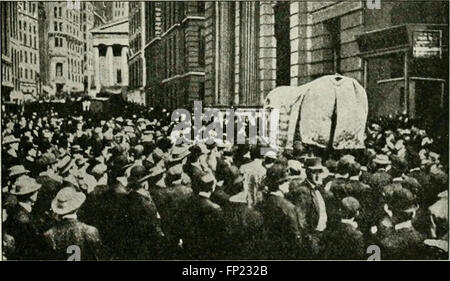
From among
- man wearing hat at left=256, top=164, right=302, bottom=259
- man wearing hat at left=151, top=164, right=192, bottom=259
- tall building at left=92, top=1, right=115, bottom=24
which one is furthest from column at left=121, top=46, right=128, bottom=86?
man wearing hat at left=256, top=164, right=302, bottom=259

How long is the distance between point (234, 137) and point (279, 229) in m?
0.68

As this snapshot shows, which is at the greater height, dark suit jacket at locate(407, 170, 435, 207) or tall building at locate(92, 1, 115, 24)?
tall building at locate(92, 1, 115, 24)

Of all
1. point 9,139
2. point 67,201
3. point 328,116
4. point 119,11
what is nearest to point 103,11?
point 119,11

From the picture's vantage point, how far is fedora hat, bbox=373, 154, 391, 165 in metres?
4.62

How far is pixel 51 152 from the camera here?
4570 millimetres

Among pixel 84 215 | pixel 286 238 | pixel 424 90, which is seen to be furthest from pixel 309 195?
pixel 84 215

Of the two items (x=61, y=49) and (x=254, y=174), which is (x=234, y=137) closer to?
(x=254, y=174)

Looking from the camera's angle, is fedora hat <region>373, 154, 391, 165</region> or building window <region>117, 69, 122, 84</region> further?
building window <region>117, 69, 122, 84</region>

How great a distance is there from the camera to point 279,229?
4465 mm

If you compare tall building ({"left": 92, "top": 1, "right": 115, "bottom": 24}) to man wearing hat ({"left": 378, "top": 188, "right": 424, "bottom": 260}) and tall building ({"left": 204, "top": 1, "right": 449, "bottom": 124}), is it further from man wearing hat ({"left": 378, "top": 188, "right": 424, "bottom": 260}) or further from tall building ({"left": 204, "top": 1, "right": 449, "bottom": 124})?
man wearing hat ({"left": 378, "top": 188, "right": 424, "bottom": 260})

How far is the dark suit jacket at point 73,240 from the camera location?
4445 millimetres

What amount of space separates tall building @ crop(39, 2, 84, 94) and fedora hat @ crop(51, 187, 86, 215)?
74 centimetres
